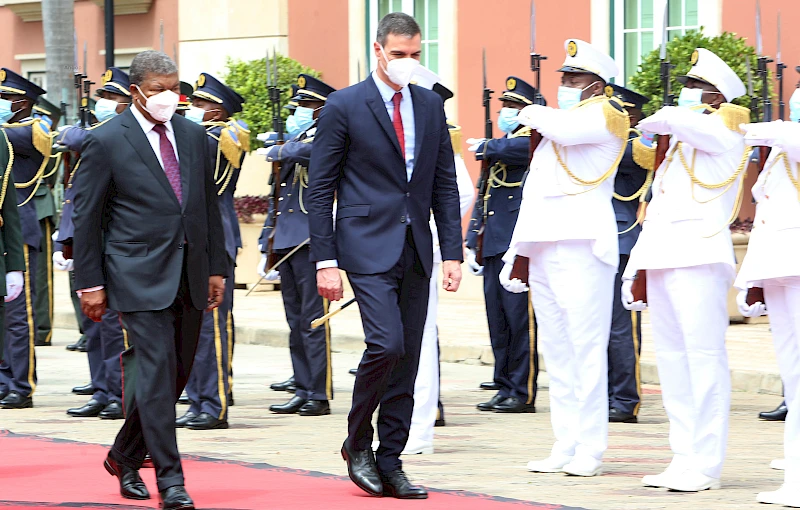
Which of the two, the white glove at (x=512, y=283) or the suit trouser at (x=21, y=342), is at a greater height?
the white glove at (x=512, y=283)

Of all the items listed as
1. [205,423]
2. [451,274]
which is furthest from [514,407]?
[451,274]

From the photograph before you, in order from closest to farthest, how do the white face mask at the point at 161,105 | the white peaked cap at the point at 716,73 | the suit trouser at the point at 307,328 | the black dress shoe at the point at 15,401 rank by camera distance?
the white face mask at the point at 161,105, the white peaked cap at the point at 716,73, the suit trouser at the point at 307,328, the black dress shoe at the point at 15,401

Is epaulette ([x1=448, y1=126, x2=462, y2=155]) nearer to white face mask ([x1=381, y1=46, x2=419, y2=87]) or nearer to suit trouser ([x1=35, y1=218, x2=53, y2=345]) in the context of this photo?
white face mask ([x1=381, y1=46, x2=419, y2=87])

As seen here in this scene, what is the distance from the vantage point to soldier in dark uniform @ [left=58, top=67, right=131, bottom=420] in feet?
34.3

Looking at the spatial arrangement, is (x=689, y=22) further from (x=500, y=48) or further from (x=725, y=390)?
(x=725, y=390)

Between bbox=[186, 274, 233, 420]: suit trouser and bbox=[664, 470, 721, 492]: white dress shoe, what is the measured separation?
339cm

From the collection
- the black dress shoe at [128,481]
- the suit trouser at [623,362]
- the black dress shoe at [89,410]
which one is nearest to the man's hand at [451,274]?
the black dress shoe at [128,481]

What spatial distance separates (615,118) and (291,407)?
11.8 feet

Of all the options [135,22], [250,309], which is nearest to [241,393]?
[250,309]

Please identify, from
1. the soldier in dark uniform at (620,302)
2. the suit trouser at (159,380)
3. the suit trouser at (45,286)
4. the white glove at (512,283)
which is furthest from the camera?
the suit trouser at (45,286)

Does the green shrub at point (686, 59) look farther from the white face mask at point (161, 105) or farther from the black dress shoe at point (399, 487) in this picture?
the white face mask at point (161, 105)

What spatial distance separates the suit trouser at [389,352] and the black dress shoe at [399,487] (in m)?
0.04

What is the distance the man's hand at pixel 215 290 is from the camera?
747cm

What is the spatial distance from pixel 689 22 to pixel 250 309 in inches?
224
